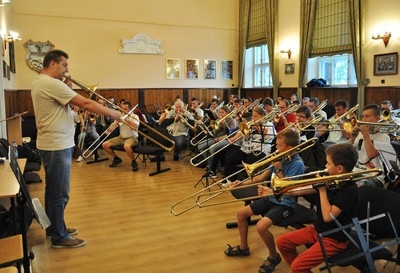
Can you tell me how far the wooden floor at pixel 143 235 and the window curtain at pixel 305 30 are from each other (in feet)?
22.6

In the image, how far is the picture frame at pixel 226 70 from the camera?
1501 cm

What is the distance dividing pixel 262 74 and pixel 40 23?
800 cm

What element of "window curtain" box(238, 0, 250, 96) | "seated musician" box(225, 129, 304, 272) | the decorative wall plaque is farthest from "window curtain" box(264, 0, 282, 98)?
"seated musician" box(225, 129, 304, 272)

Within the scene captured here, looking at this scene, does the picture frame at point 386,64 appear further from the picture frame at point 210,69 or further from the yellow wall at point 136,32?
the picture frame at point 210,69

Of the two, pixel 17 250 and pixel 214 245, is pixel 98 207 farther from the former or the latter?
pixel 17 250

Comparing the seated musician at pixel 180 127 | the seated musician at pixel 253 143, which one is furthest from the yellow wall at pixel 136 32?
the seated musician at pixel 253 143

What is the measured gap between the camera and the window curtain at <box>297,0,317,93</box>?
11.4 meters

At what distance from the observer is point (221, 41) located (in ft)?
48.6

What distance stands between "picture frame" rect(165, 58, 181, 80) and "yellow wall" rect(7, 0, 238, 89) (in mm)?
127

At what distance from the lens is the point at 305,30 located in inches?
456

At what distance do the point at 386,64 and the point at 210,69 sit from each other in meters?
6.89

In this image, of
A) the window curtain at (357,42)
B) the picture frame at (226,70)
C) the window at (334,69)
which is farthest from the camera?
the picture frame at (226,70)

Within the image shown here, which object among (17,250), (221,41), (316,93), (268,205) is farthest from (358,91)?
(17,250)

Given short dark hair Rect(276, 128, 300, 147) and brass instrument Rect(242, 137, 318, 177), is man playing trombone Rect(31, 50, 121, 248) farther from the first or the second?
short dark hair Rect(276, 128, 300, 147)
